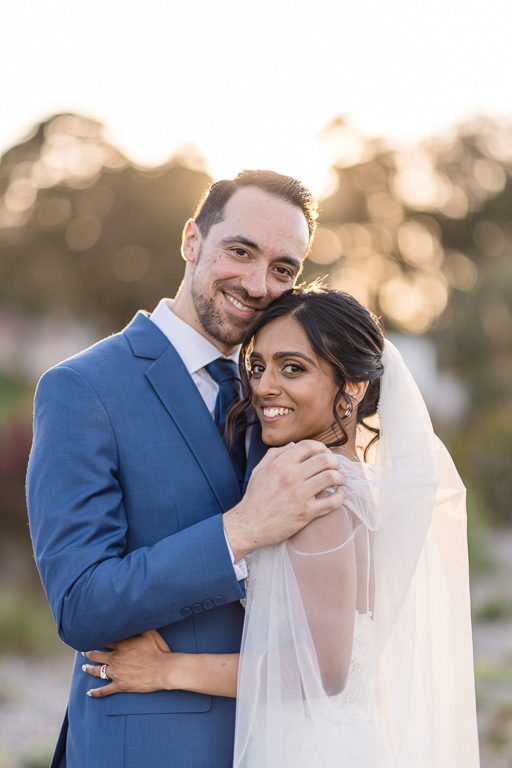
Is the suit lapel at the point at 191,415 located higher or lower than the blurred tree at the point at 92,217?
lower

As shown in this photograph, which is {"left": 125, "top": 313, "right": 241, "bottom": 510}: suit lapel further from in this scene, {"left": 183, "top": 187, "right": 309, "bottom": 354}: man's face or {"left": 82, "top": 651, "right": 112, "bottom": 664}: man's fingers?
{"left": 82, "top": 651, "right": 112, "bottom": 664}: man's fingers

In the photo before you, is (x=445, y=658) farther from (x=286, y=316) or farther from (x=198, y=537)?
(x=286, y=316)

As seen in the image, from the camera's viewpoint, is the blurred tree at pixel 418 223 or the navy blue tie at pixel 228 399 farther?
the blurred tree at pixel 418 223

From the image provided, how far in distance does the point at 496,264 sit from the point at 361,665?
77.8ft

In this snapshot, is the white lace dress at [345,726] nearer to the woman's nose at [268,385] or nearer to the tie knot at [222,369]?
the woman's nose at [268,385]

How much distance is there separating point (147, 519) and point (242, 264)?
100cm

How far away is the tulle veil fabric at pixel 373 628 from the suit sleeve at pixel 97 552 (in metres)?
0.20

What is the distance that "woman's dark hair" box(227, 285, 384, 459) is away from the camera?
261 cm

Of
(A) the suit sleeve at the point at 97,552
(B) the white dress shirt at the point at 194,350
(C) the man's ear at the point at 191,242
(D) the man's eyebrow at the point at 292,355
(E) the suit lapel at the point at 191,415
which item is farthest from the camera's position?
(C) the man's ear at the point at 191,242

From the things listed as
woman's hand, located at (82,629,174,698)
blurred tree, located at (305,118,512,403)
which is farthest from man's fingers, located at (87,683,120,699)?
blurred tree, located at (305,118,512,403)

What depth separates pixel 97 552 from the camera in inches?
85.7

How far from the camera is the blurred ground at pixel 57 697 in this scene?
5.54 m

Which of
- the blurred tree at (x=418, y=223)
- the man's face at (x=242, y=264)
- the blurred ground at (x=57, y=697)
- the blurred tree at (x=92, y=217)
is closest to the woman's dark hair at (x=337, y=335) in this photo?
the man's face at (x=242, y=264)

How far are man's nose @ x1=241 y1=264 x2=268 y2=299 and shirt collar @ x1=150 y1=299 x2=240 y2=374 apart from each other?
0.78 feet
